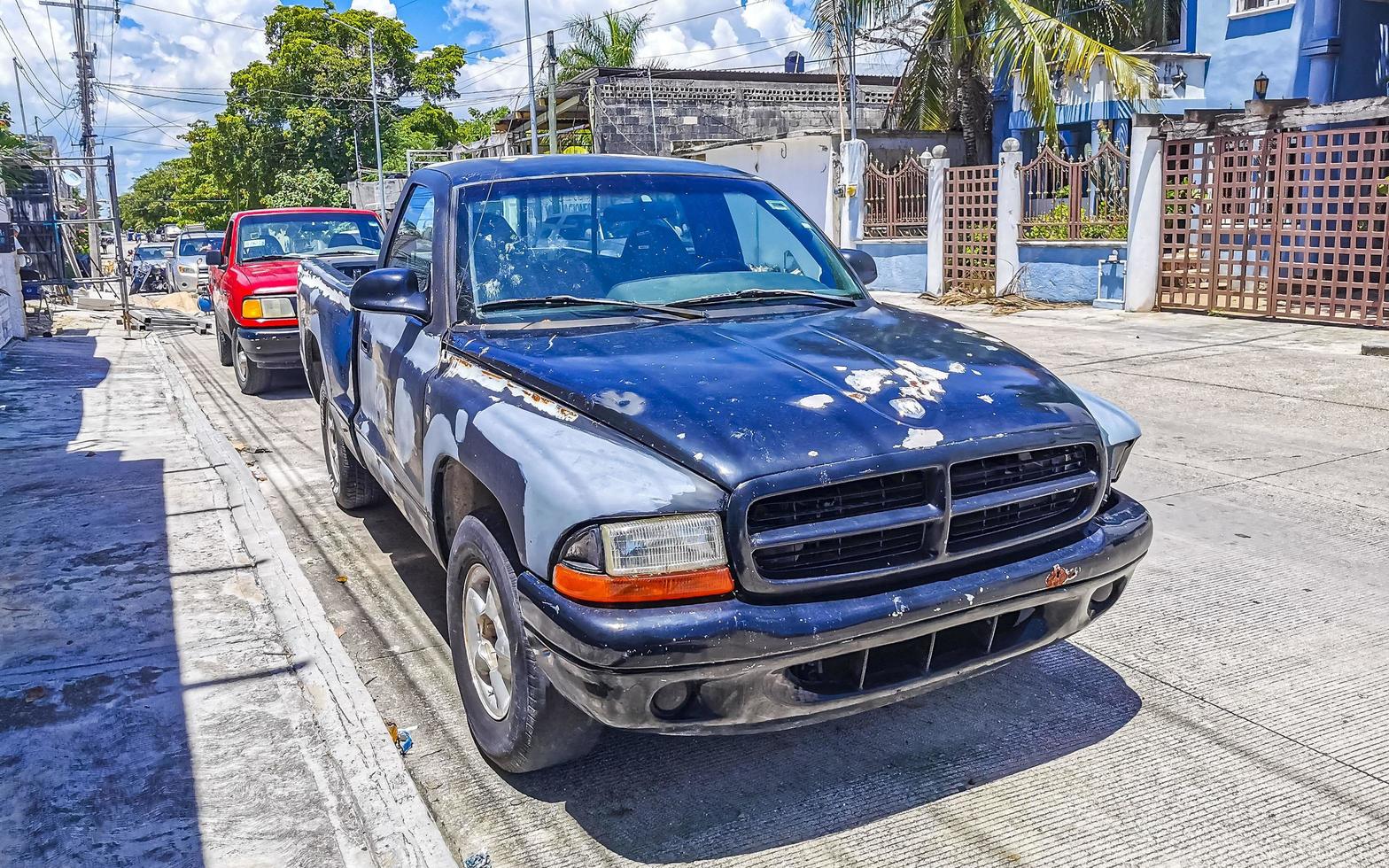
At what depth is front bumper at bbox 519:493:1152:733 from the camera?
264 centimetres

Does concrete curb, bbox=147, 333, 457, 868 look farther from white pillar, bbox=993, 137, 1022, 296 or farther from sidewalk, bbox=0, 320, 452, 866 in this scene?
white pillar, bbox=993, 137, 1022, 296

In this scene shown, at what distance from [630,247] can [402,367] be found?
990 mm

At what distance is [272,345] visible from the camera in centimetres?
1078

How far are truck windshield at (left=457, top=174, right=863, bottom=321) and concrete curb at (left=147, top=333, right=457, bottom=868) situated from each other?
1.38 meters

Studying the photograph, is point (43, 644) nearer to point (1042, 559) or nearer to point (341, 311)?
point (341, 311)

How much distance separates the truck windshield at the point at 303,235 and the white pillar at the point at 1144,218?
1023 centimetres

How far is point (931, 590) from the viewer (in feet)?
9.39

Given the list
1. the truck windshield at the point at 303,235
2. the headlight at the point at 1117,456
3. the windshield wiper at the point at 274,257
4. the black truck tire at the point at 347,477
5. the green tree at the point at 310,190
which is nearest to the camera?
the headlight at the point at 1117,456

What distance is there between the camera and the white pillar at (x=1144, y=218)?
1531 centimetres

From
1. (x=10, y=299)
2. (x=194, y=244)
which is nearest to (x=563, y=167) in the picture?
(x=10, y=299)

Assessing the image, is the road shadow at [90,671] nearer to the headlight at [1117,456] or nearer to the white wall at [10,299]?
the headlight at [1117,456]

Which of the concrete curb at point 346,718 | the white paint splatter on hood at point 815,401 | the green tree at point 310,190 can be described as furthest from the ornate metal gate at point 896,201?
the green tree at point 310,190

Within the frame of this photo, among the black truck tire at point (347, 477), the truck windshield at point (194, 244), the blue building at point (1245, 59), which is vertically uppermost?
the blue building at point (1245, 59)

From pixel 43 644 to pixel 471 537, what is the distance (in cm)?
224
